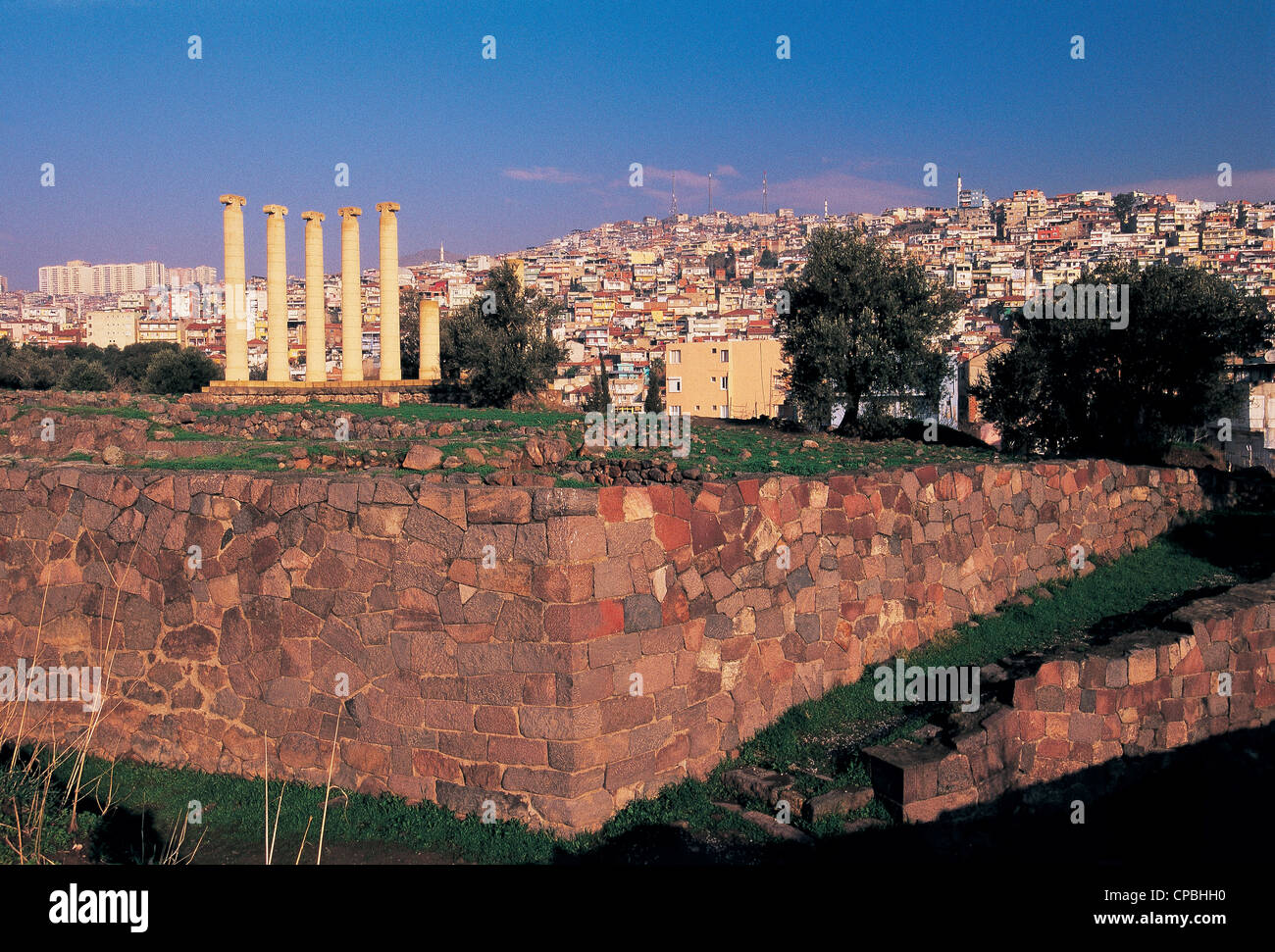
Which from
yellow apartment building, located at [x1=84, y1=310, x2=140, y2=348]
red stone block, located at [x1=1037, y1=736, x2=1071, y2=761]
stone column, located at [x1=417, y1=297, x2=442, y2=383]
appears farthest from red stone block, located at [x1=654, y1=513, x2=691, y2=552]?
yellow apartment building, located at [x1=84, y1=310, x2=140, y2=348]

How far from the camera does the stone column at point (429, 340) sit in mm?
36781

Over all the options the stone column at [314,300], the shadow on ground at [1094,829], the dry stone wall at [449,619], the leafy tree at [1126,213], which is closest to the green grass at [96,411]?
the dry stone wall at [449,619]

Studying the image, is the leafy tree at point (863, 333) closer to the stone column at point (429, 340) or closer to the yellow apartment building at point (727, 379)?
the stone column at point (429, 340)

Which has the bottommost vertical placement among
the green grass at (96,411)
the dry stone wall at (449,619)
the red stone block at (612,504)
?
the dry stone wall at (449,619)

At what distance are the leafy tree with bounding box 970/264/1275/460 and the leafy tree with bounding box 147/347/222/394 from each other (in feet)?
109

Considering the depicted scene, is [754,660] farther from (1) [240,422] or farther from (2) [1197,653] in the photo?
(1) [240,422]

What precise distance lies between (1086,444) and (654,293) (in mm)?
156730

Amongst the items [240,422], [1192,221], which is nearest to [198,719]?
[240,422]

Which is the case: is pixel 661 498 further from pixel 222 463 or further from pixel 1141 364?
pixel 1141 364

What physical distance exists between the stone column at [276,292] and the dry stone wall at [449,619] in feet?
98.5

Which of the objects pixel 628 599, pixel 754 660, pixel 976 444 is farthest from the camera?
pixel 976 444

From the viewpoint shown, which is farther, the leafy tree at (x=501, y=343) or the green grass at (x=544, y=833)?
the leafy tree at (x=501, y=343)

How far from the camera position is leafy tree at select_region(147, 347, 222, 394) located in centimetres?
4262
